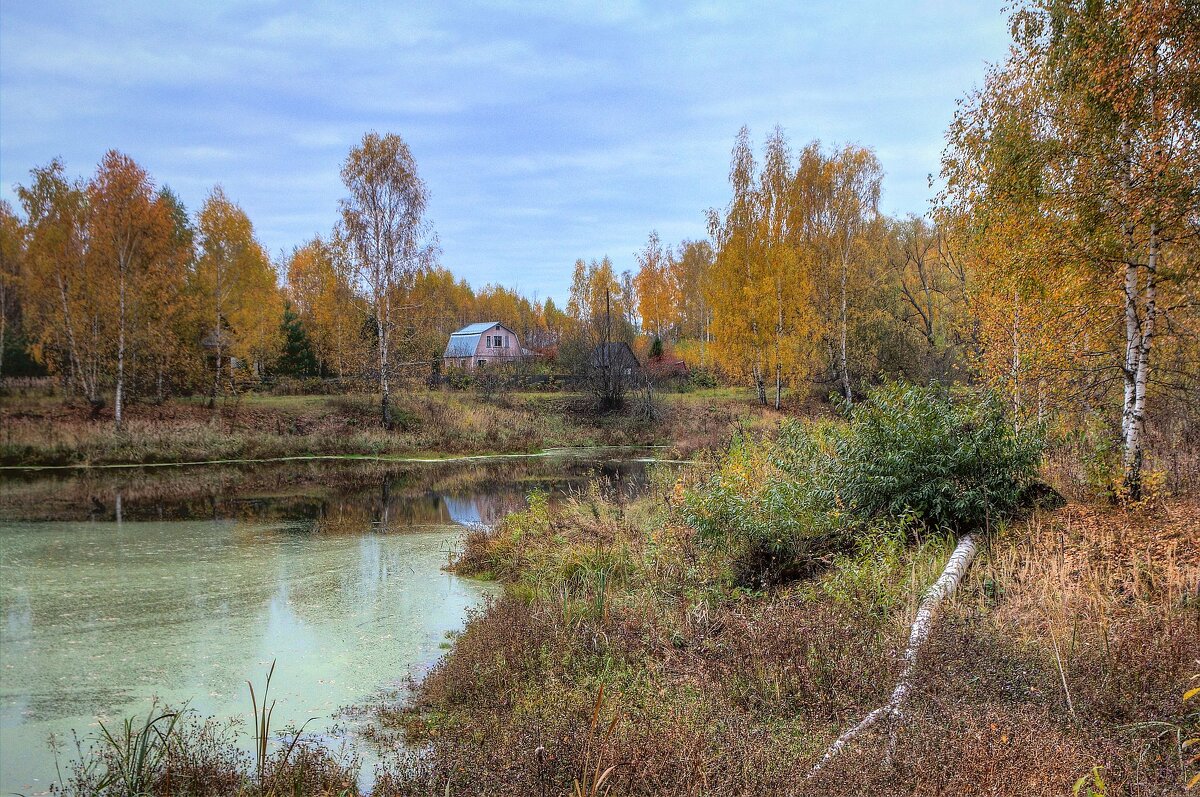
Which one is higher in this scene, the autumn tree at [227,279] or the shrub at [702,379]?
the autumn tree at [227,279]

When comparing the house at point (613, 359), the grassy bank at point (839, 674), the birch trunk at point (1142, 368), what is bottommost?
the grassy bank at point (839, 674)

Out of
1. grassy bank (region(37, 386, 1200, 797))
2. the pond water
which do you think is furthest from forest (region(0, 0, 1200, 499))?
the pond water

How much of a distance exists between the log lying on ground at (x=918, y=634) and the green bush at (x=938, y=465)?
19.7 inches

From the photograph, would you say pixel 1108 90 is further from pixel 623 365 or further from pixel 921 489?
pixel 623 365

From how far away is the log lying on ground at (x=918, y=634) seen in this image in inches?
132

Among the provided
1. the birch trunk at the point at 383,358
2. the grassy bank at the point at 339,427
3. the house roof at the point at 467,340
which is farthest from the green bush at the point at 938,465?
the house roof at the point at 467,340

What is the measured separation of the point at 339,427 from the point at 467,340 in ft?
98.8

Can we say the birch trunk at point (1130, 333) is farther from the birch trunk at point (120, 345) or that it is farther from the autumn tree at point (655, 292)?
the autumn tree at point (655, 292)

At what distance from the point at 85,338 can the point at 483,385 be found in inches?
608

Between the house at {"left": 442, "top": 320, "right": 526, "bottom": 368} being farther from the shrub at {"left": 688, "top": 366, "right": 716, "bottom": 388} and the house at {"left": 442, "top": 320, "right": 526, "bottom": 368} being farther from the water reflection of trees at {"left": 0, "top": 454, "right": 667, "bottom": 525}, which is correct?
the water reflection of trees at {"left": 0, "top": 454, "right": 667, "bottom": 525}

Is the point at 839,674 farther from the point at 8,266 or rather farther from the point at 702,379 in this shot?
the point at 702,379

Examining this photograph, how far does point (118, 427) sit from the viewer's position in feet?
69.4

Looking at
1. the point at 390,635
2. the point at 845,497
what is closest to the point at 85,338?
the point at 390,635

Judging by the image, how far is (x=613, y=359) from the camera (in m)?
30.4
